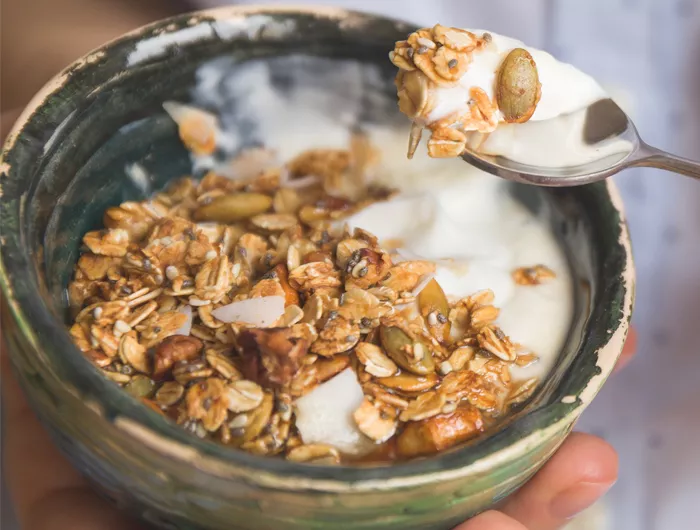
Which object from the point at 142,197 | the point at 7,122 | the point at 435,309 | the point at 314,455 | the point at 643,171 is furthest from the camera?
the point at 643,171

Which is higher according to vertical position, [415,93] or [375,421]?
[415,93]

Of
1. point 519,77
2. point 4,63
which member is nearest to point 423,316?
point 519,77

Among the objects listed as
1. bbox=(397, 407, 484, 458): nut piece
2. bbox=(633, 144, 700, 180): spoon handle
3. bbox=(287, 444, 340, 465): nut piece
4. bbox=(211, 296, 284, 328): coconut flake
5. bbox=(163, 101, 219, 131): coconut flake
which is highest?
bbox=(163, 101, 219, 131): coconut flake

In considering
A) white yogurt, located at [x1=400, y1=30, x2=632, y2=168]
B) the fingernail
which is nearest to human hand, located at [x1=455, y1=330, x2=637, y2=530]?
the fingernail

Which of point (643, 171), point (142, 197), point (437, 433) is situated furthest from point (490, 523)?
point (643, 171)

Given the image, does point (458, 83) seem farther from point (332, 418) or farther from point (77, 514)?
point (77, 514)

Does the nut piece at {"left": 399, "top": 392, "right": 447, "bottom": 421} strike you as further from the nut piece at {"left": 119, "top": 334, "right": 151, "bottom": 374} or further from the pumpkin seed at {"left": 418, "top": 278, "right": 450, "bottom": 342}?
the nut piece at {"left": 119, "top": 334, "right": 151, "bottom": 374}

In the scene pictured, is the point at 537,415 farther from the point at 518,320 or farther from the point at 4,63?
the point at 4,63
